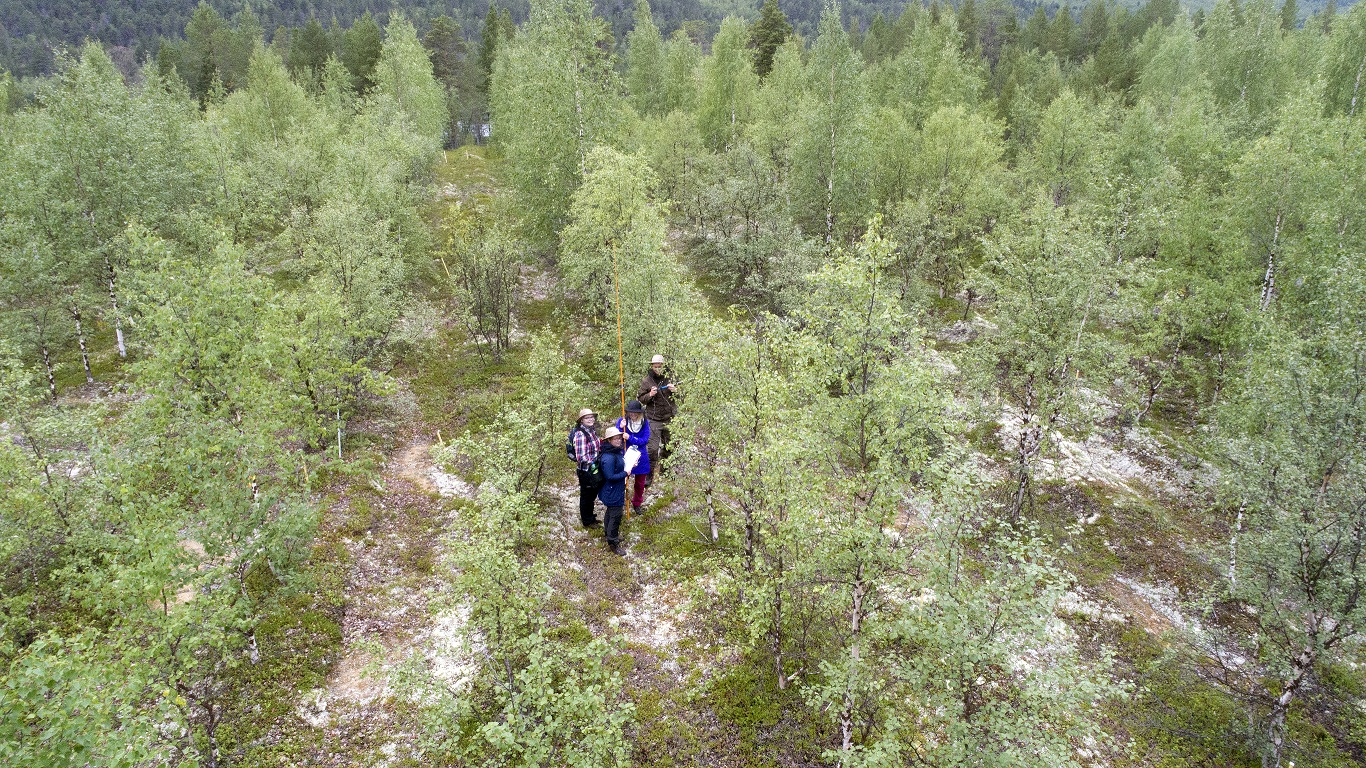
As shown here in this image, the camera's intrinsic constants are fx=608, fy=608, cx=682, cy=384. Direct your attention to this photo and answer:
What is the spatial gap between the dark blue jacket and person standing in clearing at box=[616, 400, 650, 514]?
1.48 ft

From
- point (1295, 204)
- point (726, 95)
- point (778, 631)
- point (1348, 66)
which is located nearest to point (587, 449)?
point (778, 631)

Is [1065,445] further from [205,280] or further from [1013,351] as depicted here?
[205,280]

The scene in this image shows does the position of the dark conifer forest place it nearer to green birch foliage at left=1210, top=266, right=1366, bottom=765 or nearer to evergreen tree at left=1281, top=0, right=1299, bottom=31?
green birch foliage at left=1210, top=266, right=1366, bottom=765

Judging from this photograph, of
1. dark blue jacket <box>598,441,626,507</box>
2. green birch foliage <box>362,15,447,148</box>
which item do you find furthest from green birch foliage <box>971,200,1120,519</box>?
green birch foliage <box>362,15,447,148</box>

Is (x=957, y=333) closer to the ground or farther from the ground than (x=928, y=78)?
closer to the ground

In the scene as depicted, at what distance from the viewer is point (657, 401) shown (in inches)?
589

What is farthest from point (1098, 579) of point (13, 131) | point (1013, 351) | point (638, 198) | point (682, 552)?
point (13, 131)

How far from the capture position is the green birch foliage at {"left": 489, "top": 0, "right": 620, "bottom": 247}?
81.1 ft

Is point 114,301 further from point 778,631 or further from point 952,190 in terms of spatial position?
point 952,190

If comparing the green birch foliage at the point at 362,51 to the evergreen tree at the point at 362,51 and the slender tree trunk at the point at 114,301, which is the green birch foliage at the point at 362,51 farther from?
the slender tree trunk at the point at 114,301

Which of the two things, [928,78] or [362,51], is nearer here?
[928,78]

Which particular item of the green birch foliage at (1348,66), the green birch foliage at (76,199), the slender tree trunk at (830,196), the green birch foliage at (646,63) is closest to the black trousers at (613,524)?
the green birch foliage at (76,199)

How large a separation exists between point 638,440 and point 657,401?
165cm

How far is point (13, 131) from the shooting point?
2984 cm
